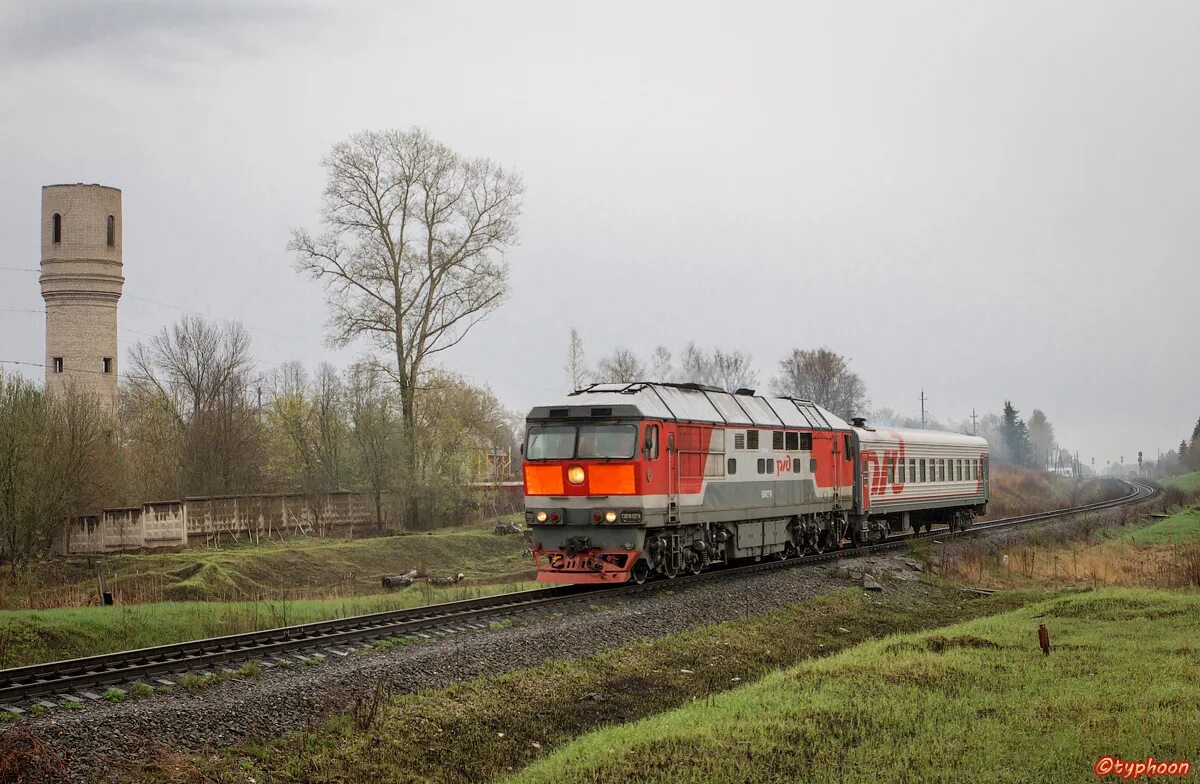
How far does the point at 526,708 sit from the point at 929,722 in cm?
496

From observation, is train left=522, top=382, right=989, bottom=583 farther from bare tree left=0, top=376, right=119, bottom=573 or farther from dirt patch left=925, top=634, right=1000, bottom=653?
bare tree left=0, top=376, right=119, bottom=573

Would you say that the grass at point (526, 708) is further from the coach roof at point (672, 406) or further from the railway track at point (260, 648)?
the coach roof at point (672, 406)

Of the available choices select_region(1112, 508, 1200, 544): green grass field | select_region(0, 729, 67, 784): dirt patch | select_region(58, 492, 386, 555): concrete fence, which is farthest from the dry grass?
select_region(58, 492, 386, 555): concrete fence

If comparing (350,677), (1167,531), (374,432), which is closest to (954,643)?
(350,677)

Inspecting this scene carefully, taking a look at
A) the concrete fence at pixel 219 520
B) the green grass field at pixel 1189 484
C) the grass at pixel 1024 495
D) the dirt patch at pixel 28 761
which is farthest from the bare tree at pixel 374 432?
the green grass field at pixel 1189 484

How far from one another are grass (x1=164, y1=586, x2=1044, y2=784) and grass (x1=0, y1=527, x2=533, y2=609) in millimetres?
13882

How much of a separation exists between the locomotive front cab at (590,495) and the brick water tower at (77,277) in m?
43.8

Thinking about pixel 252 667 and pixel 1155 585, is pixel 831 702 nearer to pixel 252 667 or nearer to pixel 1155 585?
pixel 252 667

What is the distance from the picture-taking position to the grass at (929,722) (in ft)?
33.4

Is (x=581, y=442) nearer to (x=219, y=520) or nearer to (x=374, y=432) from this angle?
(x=219, y=520)

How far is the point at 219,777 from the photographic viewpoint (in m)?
10.1

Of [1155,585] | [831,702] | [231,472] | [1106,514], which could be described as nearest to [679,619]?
[831,702]

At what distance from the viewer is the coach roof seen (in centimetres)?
2191

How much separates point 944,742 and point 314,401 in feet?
183
